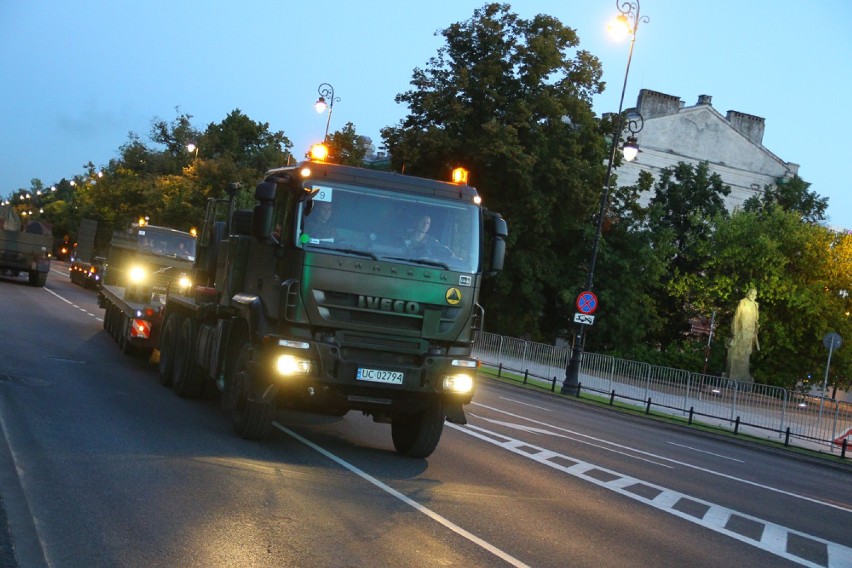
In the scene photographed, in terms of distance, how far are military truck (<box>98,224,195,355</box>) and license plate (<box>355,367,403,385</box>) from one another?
6.04 meters

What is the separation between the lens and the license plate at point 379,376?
10866 millimetres

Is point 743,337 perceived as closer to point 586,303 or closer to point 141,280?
point 586,303

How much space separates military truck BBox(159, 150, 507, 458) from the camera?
35.4 ft

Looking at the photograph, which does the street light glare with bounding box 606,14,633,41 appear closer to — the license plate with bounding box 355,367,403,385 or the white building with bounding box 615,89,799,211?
the license plate with bounding box 355,367,403,385

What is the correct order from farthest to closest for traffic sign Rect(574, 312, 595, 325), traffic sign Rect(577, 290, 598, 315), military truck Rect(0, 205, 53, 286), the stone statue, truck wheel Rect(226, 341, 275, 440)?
1. military truck Rect(0, 205, 53, 286)
2. the stone statue
3. traffic sign Rect(577, 290, 598, 315)
4. traffic sign Rect(574, 312, 595, 325)
5. truck wheel Rect(226, 341, 275, 440)

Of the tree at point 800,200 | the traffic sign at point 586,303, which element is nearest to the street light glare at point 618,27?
the traffic sign at point 586,303

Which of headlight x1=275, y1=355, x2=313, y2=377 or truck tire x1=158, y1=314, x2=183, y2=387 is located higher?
headlight x1=275, y1=355, x2=313, y2=377

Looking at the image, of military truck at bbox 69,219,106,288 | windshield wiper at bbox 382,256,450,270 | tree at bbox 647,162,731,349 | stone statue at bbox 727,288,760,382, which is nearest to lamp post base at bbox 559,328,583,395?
stone statue at bbox 727,288,760,382

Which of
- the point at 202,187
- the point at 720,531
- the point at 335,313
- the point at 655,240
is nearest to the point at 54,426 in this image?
the point at 335,313

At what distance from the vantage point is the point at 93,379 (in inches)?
623

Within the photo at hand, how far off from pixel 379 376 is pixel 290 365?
95cm

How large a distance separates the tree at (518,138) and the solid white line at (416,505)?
31.9 metres

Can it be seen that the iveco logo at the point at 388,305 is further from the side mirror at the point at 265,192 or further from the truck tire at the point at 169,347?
the truck tire at the point at 169,347

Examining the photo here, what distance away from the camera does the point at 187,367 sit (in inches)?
583
